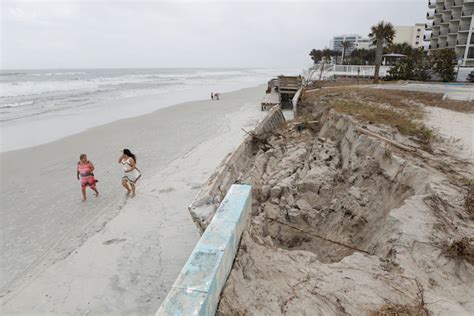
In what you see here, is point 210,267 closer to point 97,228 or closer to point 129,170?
point 97,228

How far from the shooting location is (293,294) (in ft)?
11.5

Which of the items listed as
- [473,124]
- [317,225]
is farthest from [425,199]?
[473,124]

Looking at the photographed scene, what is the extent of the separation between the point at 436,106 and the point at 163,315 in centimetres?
1433

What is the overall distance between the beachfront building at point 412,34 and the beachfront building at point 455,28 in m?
40.6

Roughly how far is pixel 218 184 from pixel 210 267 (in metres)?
3.02

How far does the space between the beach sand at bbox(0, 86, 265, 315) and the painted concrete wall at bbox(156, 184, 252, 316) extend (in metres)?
1.65

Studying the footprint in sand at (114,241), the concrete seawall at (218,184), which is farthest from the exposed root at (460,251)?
the footprint in sand at (114,241)

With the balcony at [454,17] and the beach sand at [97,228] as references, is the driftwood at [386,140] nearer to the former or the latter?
the beach sand at [97,228]

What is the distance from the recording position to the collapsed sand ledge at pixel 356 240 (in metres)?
3.35

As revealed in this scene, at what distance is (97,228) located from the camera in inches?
265

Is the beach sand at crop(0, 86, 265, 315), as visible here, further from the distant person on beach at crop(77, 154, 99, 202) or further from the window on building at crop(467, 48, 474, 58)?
the window on building at crop(467, 48, 474, 58)

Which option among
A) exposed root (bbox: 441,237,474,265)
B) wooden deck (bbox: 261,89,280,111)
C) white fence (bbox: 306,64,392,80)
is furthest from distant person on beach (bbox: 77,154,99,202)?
white fence (bbox: 306,64,392,80)

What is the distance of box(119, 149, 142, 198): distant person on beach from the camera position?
7.81m

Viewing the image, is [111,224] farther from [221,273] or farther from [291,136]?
[291,136]
